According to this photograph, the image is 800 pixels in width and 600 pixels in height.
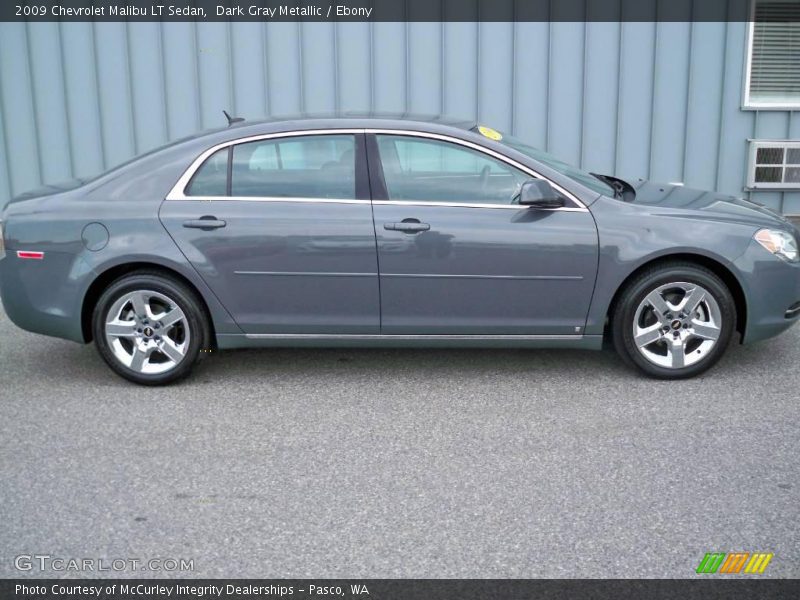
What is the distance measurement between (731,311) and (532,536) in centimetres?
238

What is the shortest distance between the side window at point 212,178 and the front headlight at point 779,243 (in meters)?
3.15

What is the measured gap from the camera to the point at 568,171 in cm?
582

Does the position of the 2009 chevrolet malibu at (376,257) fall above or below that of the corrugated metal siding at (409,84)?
below

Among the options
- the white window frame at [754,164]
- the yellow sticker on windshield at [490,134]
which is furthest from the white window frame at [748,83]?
the yellow sticker on windshield at [490,134]

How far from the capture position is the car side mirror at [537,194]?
528cm

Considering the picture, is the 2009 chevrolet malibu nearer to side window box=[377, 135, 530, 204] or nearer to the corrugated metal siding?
side window box=[377, 135, 530, 204]

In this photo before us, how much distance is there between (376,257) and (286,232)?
54 centimetres

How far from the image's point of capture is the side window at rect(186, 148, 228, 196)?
18.2 feet

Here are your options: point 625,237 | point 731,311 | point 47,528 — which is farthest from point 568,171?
point 47,528

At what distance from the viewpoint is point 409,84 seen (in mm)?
9414

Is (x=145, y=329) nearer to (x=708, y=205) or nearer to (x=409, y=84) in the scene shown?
(x=708, y=205)

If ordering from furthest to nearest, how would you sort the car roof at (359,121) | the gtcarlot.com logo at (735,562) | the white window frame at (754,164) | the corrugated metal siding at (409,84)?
the white window frame at (754,164) < the corrugated metal siding at (409,84) < the car roof at (359,121) < the gtcarlot.com logo at (735,562)

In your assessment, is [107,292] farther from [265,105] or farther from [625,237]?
[265,105]

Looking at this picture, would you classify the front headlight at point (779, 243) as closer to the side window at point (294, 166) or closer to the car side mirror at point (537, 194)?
the car side mirror at point (537, 194)
